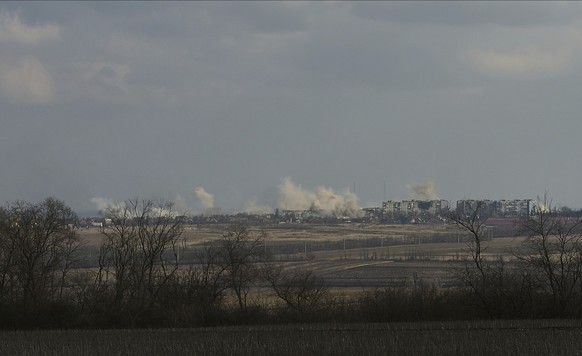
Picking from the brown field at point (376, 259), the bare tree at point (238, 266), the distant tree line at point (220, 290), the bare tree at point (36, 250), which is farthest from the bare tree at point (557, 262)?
the brown field at point (376, 259)

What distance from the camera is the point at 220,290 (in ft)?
197

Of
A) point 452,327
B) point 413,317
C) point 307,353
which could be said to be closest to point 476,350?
point 307,353

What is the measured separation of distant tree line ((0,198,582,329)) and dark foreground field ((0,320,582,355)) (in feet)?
37.3

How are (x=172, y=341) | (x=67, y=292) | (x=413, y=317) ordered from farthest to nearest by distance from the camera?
1. (x=67, y=292)
2. (x=413, y=317)
3. (x=172, y=341)

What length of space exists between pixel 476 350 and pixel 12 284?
4305 centimetres

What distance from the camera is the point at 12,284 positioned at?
62344 millimetres

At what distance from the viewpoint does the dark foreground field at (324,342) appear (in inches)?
1144

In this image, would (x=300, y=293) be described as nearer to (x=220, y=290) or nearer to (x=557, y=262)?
(x=220, y=290)

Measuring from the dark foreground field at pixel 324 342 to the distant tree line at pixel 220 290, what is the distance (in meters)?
11.4

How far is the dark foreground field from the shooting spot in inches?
1144

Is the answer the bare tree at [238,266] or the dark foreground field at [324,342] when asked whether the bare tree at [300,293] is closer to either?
the bare tree at [238,266]

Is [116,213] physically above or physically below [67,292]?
above

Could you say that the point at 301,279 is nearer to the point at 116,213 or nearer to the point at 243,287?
the point at 243,287

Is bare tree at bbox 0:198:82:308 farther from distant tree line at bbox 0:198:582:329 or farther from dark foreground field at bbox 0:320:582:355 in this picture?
dark foreground field at bbox 0:320:582:355
